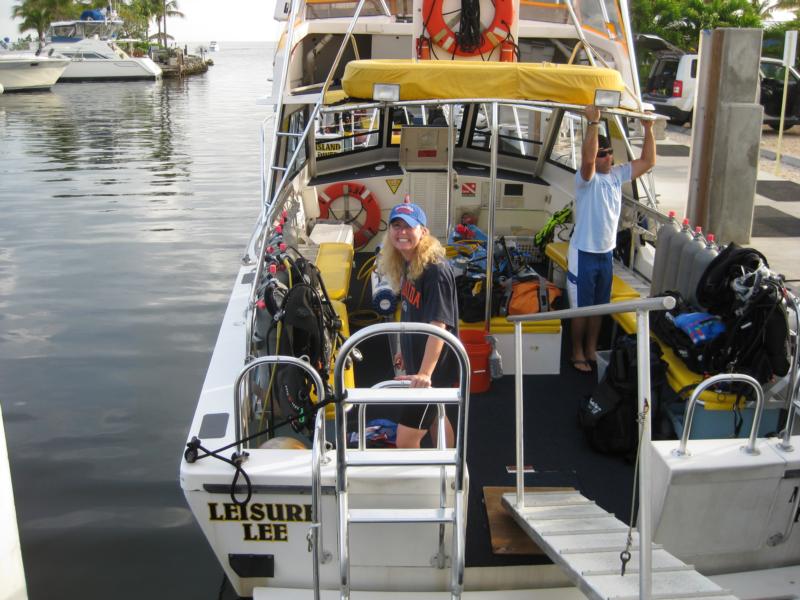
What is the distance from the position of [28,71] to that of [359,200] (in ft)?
131

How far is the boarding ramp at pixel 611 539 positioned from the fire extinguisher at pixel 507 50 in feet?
11.0

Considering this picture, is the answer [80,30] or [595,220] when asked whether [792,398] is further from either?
[80,30]

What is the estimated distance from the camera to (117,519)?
5.63 meters

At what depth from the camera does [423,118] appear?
8617 millimetres

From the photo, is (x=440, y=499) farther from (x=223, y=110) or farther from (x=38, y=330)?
(x=223, y=110)

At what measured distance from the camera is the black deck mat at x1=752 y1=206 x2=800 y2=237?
456 inches

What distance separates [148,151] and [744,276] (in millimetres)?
21895

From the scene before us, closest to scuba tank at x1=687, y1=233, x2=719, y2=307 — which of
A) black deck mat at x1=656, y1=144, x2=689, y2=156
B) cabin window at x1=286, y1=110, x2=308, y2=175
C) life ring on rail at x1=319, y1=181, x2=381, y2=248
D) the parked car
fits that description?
life ring on rail at x1=319, y1=181, x2=381, y2=248

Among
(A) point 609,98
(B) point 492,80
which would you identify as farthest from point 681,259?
(B) point 492,80

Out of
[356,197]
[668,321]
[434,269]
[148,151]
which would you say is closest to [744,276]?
[668,321]

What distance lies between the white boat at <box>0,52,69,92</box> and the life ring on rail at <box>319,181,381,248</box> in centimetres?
3838

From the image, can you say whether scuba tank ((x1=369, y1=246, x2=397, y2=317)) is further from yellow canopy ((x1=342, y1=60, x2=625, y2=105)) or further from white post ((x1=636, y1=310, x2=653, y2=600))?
white post ((x1=636, y1=310, x2=653, y2=600))

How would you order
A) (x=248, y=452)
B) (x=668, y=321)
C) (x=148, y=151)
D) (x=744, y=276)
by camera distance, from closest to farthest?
(x=248, y=452), (x=744, y=276), (x=668, y=321), (x=148, y=151)

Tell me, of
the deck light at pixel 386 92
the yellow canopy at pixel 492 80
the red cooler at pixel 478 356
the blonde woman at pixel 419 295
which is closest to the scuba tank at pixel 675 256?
the yellow canopy at pixel 492 80
